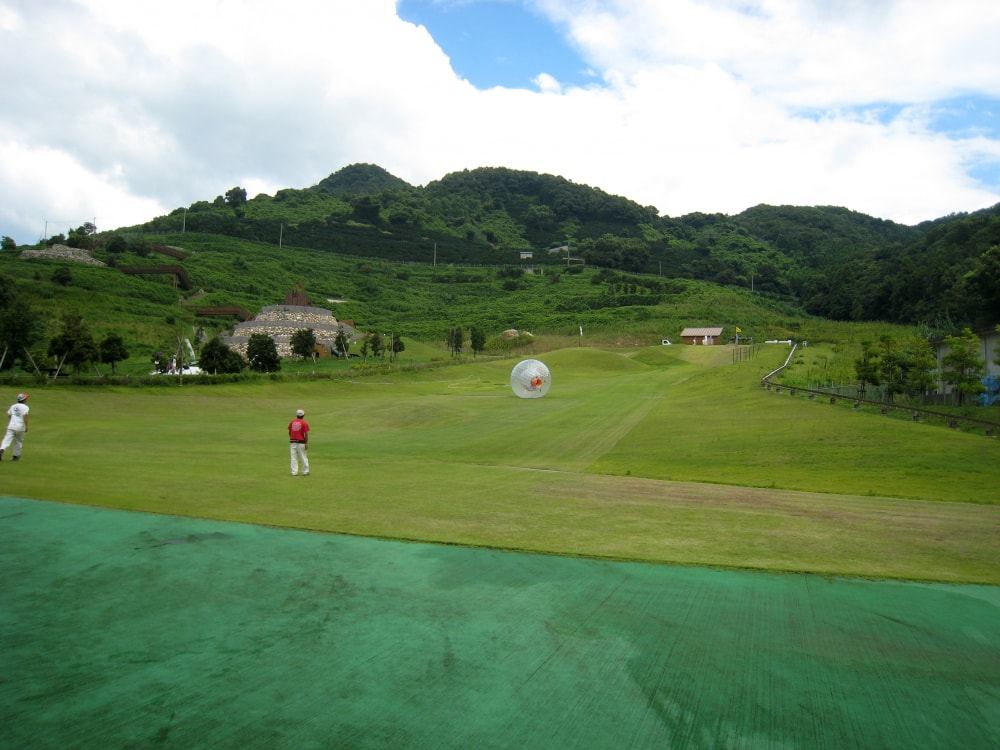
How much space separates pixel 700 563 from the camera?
9.61m

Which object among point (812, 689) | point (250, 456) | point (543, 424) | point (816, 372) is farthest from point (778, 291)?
point (812, 689)

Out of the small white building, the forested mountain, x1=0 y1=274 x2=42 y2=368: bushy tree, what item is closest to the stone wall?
x1=0 y1=274 x2=42 y2=368: bushy tree

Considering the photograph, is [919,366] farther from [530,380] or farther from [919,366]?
[530,380]

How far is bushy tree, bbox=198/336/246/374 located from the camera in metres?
49.8

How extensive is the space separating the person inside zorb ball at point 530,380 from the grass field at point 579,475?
5.76 meters

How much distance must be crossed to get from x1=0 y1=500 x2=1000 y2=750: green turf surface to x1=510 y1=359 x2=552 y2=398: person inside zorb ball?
34934 millimetres

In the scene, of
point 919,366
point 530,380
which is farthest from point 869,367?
point 530,380

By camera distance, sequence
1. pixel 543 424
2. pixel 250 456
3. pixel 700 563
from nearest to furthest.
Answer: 1. pixel 700 563
2. pixel 250 456
3. pixel 543 424

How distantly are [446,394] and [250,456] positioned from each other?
29.2 m

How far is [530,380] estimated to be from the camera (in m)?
44.4

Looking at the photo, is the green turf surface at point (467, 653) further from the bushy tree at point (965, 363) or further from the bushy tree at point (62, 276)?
the bushy tree at point (62, 276)

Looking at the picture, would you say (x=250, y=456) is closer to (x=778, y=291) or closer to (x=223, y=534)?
(x=223, y=534)

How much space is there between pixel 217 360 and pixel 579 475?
38669mm

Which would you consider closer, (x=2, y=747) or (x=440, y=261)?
(x=2, y=747)
